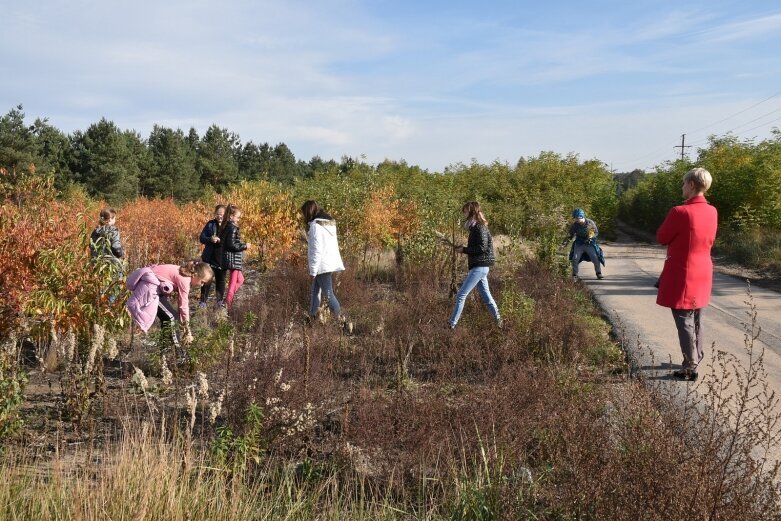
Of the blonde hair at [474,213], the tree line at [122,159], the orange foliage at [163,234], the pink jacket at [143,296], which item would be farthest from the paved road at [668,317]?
the tree line at [122,159]

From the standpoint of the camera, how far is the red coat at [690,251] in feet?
17.9

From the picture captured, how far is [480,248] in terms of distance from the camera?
7312 mm

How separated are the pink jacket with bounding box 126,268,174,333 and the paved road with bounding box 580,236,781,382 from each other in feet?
13.1

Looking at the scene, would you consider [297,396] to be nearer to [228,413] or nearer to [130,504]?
[228,413]

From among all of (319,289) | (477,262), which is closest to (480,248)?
(477,262)

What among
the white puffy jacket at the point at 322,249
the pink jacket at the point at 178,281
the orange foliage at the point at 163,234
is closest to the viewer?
the pink jacket at the point at 178,281

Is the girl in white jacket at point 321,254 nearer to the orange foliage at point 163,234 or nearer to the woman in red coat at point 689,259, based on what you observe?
the woman in red coat at point 689,259

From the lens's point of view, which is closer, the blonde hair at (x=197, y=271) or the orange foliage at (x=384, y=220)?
the blonde hair at (x=197, y=271)

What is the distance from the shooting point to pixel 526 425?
163 inches

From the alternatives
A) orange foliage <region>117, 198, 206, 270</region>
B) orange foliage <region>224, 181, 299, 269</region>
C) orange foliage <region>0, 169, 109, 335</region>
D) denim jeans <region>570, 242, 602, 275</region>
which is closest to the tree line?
orange foliage <region>117, 198, 206, 270</region>

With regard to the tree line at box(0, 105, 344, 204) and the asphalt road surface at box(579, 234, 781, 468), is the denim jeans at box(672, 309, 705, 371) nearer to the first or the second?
the asphalt road surface at box(579, 234, 781, 468)

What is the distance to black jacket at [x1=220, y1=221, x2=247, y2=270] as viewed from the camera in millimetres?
9195

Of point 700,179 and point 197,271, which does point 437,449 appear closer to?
point 197,271

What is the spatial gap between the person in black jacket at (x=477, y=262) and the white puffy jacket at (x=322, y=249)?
5.02 ft
